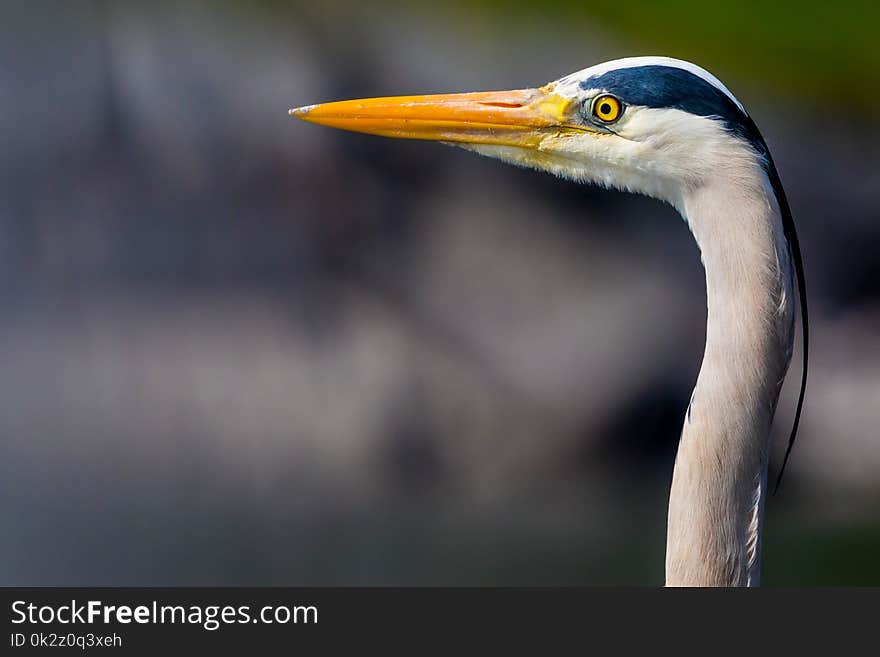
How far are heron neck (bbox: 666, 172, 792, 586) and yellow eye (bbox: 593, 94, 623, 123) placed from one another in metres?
0.13

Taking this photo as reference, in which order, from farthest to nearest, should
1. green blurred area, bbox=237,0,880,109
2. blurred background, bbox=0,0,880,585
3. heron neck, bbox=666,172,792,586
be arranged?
1. green blurred area, bbox=237,0,880,109
2. blurred background, bbox=0,0,880,585
3. heron neck, bbox=666,172,792,586

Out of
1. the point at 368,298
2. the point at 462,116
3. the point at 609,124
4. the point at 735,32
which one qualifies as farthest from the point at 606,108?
the point at 735,32

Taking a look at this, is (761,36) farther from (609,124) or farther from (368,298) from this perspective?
(609,124)

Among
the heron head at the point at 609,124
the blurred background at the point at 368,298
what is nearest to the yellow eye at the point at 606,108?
the heron head at the point at 609,124

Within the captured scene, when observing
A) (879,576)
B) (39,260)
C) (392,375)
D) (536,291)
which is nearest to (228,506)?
(392,375)

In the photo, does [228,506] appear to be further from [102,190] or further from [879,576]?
[879,576]

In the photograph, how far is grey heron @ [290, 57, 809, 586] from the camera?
92 centimetres

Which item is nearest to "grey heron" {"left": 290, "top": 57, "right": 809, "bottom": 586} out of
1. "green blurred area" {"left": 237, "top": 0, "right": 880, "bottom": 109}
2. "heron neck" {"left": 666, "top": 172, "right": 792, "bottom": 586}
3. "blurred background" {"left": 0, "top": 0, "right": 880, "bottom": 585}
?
"heron neck" {"left": 666, "top": 172, "right": 792, "bottom": 586}

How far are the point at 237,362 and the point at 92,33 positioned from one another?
3.27 ft

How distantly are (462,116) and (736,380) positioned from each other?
408 millimetres

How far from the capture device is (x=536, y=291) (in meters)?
2.68

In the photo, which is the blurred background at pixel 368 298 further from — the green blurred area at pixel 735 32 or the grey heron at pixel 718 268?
the grey heron at pixel 718 268

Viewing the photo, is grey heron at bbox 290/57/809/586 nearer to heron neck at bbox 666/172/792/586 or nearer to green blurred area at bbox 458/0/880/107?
heron neck at bbox 666/172/792/586

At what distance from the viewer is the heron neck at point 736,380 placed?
92 centimetres
